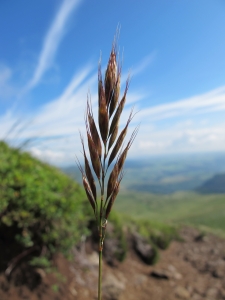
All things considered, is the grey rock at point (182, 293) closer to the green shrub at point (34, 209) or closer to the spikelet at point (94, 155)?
the green shrub at point (34, 209)

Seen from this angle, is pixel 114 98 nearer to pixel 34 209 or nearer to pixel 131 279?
pixel 34 209

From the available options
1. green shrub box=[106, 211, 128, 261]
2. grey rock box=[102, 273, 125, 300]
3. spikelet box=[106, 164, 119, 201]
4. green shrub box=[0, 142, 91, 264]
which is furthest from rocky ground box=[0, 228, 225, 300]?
spikelet box=[106, 164, 119, 201]

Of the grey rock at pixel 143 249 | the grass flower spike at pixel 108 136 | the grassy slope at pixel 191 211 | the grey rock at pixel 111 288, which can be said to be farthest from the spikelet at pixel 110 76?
the grassy slope at pixel 191 211

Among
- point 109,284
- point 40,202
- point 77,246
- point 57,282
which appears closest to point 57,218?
point 40,202

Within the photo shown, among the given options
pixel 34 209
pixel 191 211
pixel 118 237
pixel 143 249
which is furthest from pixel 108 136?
pixel 191 211

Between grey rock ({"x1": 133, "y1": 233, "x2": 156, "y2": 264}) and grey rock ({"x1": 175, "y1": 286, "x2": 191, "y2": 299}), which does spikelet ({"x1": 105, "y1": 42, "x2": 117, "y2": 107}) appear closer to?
grey rock ({"x1": 175, "y1": 286, "x2": 191, "y2": 299})

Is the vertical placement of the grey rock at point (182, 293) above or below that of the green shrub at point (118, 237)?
below
